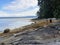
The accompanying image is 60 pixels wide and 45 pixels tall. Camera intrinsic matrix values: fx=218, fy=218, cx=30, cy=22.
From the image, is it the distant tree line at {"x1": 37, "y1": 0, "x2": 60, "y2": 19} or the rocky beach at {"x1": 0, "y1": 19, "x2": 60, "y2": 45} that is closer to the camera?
the rocky beach at {"x1": 0, "y1": 19, "x2": 60, "y2": 45}

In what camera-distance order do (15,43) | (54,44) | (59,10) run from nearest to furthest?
(54,44) → (15,43) → (59,10)

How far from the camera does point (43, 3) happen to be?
55875 millimetres

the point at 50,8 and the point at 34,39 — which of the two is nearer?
the point at 34,39

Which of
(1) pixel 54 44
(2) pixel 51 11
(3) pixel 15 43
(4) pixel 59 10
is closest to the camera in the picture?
(1) pixel 54 44

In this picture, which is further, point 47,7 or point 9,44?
point 47,7

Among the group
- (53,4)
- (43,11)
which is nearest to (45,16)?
(43,11)

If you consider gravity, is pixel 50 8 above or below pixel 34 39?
below

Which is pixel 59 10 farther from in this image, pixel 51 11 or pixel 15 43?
pixel 15 43

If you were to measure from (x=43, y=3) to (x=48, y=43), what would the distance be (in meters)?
45.4

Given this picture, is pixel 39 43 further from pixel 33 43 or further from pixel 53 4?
pixel 53 4

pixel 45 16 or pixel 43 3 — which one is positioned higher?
pixel 43 3

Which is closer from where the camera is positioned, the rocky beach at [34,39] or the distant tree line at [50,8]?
the rocky beach at [34,39]

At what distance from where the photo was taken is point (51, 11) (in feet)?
175

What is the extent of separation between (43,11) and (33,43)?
147 ft
